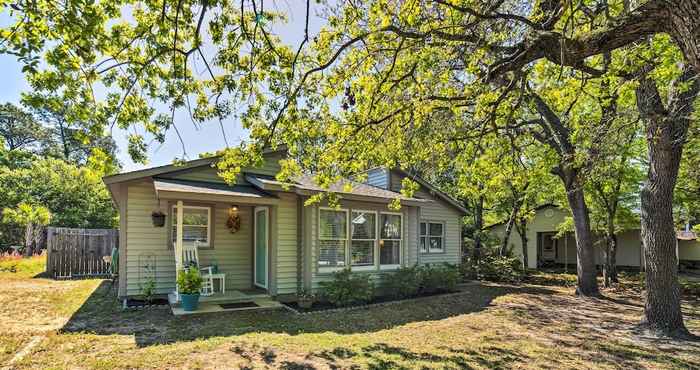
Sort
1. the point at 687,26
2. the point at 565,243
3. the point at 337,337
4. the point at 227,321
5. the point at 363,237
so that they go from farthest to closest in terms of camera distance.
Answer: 1. the point at 565,243
2. the point at 363,237
3. the point at 227,321
4. the point at 337,337
5. the point at 687,26

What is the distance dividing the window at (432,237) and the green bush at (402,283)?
3.61m

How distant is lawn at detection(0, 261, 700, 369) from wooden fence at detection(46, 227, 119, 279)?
10.8 feet

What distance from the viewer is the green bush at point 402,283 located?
1009cm

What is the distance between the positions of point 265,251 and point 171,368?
4993 mm

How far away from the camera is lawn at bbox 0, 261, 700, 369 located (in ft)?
16.5

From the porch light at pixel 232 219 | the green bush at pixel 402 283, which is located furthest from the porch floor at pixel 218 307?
the green bush at pixel 402 283

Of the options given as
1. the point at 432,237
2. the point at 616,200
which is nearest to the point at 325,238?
the point at 432,237

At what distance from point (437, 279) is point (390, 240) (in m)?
1.76

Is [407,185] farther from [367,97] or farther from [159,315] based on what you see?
[159,315]

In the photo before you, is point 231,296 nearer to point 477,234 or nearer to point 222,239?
point 222,239

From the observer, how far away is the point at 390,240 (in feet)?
35.9

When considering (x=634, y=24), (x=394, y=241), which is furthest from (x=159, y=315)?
(x=634, y=24)

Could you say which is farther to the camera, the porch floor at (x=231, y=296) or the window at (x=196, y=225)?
the window at (x=196, y=225)

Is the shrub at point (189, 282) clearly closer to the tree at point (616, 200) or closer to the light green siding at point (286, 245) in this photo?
the light green siding at point (286, 245)
